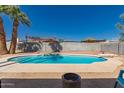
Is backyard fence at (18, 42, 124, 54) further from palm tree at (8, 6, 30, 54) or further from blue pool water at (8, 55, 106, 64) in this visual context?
blue pool water at (8, 55, 106, 64)

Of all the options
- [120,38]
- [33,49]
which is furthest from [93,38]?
[33,49]

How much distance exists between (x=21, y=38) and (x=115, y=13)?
12.9m

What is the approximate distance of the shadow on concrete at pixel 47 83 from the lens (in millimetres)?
6188

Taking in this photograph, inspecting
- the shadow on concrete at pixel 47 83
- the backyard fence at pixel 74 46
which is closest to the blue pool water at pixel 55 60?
the backyard fence at pixel 74 46

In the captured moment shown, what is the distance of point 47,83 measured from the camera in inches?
256

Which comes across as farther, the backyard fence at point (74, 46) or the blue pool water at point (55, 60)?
the backyard fence at point (74, 46)

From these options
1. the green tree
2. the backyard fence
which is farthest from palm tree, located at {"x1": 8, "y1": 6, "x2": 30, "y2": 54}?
the green tree

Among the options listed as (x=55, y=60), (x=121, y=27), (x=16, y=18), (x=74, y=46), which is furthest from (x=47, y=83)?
(x=74, y=46)

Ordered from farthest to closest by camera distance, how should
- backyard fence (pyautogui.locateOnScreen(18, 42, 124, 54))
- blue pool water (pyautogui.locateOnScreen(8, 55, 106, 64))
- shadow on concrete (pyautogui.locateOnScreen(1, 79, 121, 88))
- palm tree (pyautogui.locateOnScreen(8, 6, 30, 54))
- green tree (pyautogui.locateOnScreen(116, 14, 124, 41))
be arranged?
green tree (pyautogui.locateOnScreen(116, 14, 124, 41)) → backyard fence (pyautogui.locateOnScreen(18, 42, 124, 54)) → palm tree (pyautogui.locateOnScreen(8, 6, 30, 54)) → blue pool water (pyautogui.locateOnScreen(8, 55, 106, 64)) → shadow on concrete (pyautogui.locateOnScreen(1, 79, 121, 88))

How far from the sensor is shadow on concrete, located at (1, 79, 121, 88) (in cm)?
619

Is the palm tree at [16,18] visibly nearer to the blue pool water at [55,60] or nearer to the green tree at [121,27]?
the blue pool water at [55,60]

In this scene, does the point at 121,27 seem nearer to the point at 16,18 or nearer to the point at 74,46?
the point at 74,46
